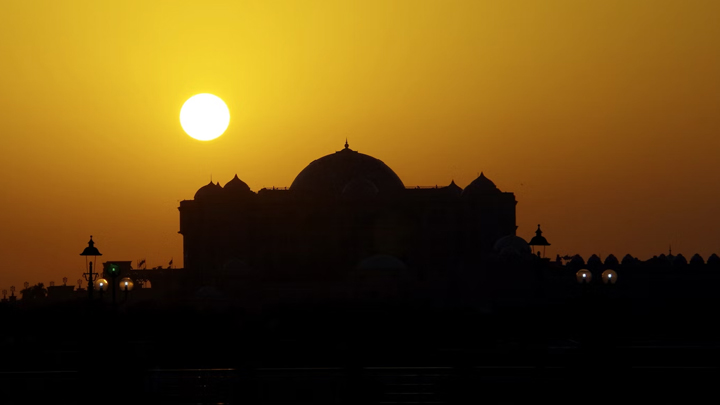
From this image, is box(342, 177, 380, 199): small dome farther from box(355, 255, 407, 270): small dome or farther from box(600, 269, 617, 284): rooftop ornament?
box(600, 269, 617, 284): rooftop ornament

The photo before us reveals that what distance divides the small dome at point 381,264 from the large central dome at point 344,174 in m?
9.24

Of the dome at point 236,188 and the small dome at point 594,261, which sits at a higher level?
the dome at point 236,188

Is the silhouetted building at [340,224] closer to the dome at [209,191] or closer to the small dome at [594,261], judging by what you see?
the dome at [209,191]

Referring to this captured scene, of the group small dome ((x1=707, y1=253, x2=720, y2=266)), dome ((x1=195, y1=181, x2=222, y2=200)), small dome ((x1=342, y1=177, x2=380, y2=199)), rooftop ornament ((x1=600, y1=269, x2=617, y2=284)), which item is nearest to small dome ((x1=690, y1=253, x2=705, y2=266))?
small dome ((x1=707, y1=253, x2=720, y2=266))

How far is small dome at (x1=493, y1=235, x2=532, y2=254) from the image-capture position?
245 ft

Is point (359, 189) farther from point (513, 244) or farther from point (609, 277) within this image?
point (609, 277)

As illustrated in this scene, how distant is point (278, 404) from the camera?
944 inches

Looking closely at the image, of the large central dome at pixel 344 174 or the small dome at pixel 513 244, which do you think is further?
the large central dome at pixel 344 174

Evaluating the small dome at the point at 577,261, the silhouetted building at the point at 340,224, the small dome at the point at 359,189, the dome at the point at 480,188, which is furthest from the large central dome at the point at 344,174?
the small dome at the point at 577,261

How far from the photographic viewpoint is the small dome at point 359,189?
77.1 m

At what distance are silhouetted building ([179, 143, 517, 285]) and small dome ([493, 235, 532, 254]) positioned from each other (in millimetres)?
1883

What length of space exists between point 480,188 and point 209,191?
1697 centimetres

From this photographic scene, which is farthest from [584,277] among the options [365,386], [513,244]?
[513,244]

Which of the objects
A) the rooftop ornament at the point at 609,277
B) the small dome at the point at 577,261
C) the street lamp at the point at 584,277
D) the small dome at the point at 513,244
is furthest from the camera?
the small dome at the point at 577,261
